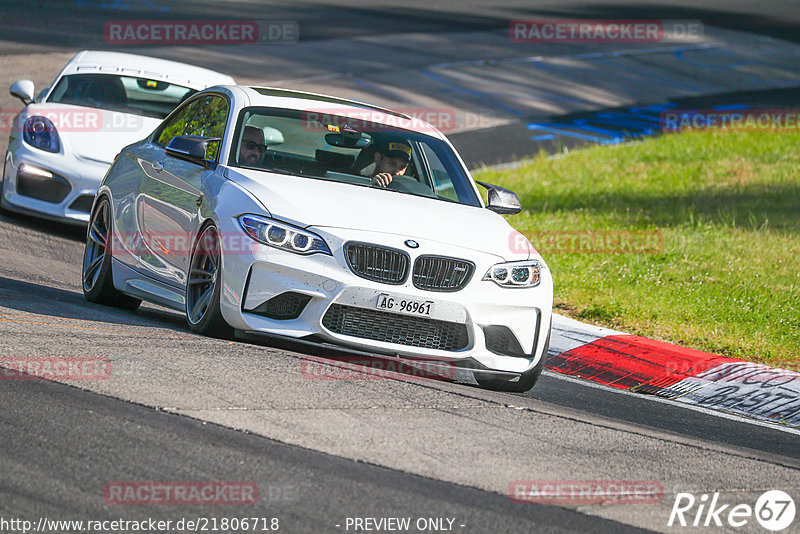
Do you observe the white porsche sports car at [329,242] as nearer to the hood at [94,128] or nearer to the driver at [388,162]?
the driver at [388,162]

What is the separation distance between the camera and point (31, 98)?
12281mm

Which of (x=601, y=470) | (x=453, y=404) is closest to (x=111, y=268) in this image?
(x=453, y=404)

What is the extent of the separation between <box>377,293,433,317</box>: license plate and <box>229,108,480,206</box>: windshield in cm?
131

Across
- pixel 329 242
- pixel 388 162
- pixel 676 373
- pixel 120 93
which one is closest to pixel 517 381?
pixel 329 242

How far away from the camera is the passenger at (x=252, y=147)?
7.66 metres

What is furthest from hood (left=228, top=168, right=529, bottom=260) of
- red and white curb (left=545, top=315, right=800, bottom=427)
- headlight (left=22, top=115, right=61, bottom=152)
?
headlight (left=22, top=115, right=61, bottom=152)

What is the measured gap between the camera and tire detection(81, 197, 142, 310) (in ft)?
27.6

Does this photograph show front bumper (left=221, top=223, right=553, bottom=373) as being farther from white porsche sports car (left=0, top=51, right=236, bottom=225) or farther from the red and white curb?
white porsche sports car (left=0, top=51, right=236, bottom=225)

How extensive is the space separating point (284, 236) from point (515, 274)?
135 cm

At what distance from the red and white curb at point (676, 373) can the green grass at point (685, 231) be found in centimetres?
58

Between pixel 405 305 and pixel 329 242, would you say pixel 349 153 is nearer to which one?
pixel 329 242

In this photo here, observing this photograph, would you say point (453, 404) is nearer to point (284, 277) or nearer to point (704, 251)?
point (284, 277)

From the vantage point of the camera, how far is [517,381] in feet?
23.8

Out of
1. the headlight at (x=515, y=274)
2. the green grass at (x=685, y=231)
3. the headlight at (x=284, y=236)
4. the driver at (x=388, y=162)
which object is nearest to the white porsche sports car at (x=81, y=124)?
the driver at (x=388, y=162)
